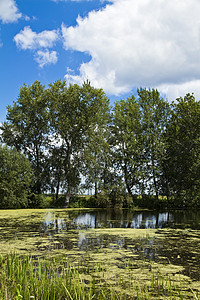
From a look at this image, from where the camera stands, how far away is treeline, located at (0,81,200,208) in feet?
86.9

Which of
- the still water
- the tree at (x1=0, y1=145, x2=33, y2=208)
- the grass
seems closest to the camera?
the grass

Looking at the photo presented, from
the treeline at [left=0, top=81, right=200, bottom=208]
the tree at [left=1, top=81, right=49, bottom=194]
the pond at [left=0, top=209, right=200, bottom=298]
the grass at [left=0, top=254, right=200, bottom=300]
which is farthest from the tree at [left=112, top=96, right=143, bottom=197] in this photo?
the grass at [left=0, top=254, right=200, bottom=300]

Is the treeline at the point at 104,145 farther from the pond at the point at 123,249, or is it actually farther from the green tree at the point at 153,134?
the pond at the point at 123,249

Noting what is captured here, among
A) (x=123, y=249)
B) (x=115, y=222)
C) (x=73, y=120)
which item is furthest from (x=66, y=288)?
(x=73, y=120)

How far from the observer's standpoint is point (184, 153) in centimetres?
2789

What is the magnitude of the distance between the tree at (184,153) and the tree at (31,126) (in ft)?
45.3

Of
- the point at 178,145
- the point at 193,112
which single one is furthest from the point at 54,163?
the point at 193,112

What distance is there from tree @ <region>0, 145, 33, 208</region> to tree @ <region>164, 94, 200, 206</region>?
601 inches

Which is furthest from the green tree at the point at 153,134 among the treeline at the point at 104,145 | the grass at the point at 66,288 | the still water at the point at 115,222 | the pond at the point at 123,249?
the grass at the point at 66,288

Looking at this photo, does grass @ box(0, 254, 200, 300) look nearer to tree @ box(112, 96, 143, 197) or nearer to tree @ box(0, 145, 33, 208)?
tree @ box(0, 145, 33, 208)

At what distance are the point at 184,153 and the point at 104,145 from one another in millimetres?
8778

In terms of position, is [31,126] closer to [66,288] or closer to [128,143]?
[128,143]

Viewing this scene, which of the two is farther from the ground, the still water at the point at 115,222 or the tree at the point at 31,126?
the tree at the point at 31,126

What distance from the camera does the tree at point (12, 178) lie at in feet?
71.9
